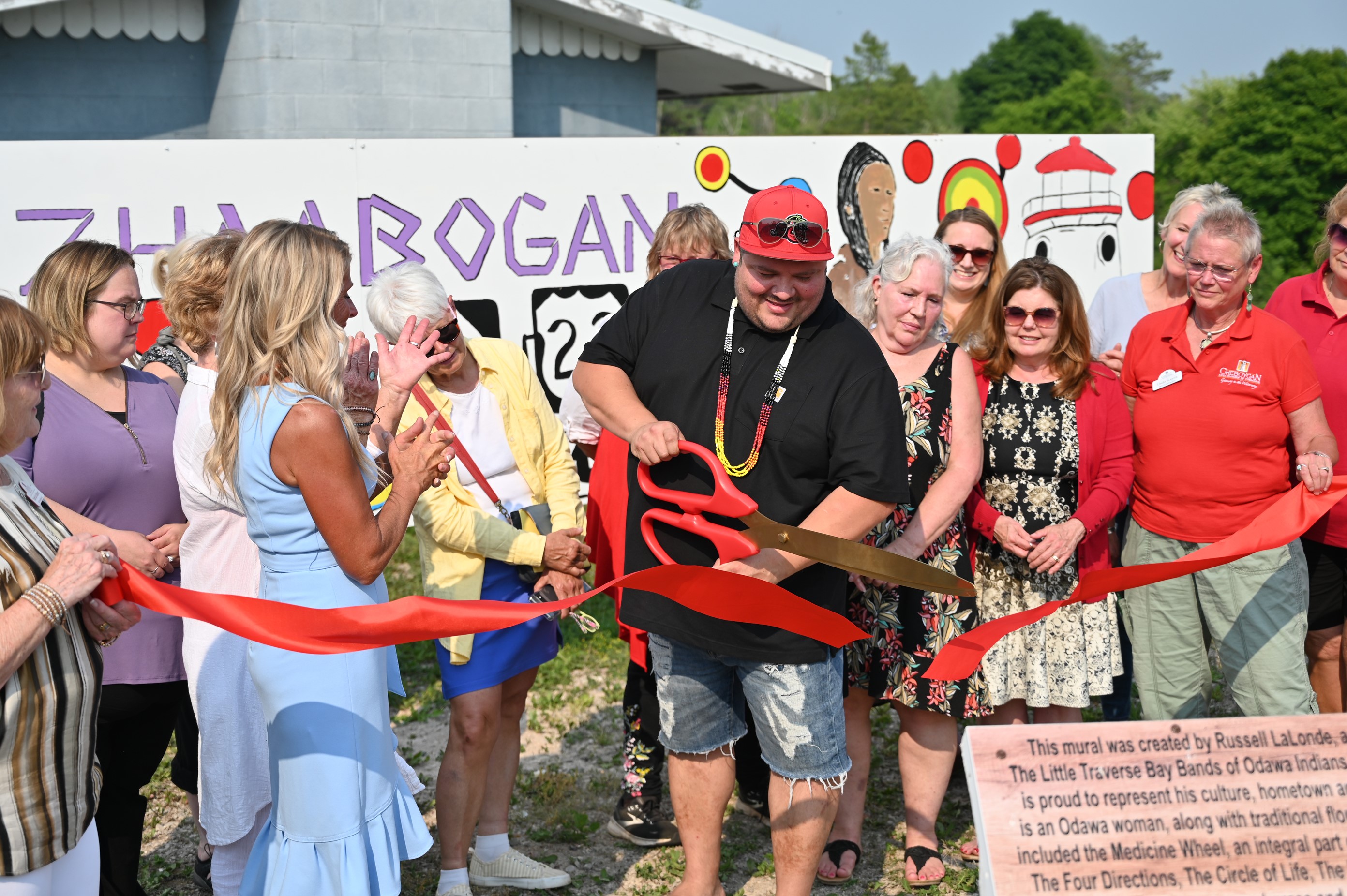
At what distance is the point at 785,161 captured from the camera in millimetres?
8227

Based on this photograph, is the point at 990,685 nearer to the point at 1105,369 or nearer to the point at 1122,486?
the point at 1122,486

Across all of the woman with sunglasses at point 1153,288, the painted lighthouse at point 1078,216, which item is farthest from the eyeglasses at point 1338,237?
the painted lighthouse at point 1078,216

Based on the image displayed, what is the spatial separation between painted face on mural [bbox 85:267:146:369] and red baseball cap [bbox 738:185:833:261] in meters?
1.84

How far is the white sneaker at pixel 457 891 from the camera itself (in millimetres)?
3549

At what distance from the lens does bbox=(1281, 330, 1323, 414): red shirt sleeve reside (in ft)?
11.6

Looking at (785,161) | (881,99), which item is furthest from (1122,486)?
(881,99)

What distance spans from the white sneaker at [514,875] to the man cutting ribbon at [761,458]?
65 centimetres

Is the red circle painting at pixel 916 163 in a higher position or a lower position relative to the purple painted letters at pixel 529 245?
higher

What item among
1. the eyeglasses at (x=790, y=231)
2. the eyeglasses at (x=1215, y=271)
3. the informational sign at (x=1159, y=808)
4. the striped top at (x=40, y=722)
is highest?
the eyeglasses at (x=790, y=231)

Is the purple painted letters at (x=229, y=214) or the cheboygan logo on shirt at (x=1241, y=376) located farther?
the purple painted letters at (x=229, y=214)

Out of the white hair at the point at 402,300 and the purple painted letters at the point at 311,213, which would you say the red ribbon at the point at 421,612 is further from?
the purple painted letters at the point at 311,213

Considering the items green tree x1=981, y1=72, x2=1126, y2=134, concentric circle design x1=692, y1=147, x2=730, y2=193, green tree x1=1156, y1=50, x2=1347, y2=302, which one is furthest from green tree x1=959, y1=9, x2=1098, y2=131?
concentric circle design x1=692, y1=147, x2=730, y2=193

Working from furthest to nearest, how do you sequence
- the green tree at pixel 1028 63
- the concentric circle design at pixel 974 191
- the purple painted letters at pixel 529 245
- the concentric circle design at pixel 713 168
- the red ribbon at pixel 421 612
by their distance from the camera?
the green tree at pixel 1028 63 → the concentric circle design at pixel 974 191 → the concentric circle design at pixel 713 168 → the purple painted letters at pixel 529 245 → the red ribbon at pixel 421 612

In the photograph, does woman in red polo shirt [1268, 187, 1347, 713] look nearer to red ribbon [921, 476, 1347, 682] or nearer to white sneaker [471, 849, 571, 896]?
red ribbon [921, 476, 1347, 682]
